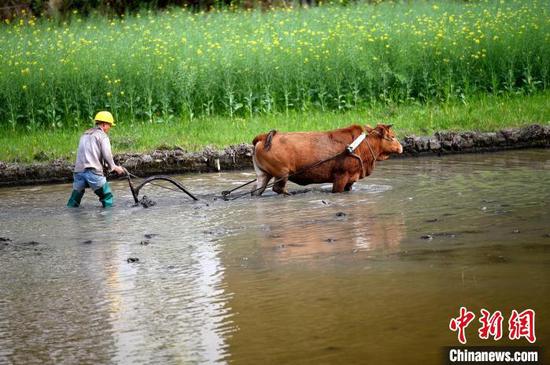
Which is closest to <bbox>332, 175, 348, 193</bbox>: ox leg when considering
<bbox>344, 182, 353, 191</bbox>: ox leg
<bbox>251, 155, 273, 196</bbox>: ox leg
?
<bbox>344, 182, 353, 191</bbox>: ox leg

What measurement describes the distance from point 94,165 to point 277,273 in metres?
5.54

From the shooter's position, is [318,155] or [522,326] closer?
[522,326]

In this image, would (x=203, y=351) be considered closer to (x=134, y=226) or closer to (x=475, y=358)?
(x=475, y=358)

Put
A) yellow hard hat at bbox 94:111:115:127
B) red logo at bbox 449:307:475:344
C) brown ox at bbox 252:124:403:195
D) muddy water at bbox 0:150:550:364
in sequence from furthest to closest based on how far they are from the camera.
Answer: yellow hard hat at bbox 94:111:115:127
brown ox at bbox 252:124:403:195
muddy water at bbox 0:150:550:364
red logo at bbox 449:307:475:344

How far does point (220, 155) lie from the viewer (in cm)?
1783

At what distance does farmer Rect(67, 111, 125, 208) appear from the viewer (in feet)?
47.3

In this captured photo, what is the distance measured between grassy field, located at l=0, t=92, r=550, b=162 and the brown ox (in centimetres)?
397

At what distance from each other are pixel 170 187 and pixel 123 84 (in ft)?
21.1

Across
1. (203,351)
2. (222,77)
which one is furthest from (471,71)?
(203,351)

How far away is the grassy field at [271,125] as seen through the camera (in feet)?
61.1

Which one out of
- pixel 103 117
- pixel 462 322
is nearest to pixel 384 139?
pixel 103 117

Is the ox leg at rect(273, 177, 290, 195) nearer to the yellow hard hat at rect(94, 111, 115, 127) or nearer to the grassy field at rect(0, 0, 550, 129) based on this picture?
the yellow hard hat at rect(94, 111, 115, 127)

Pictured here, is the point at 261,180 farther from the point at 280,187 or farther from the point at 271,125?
the point at 271,125

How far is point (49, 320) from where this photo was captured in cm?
843
